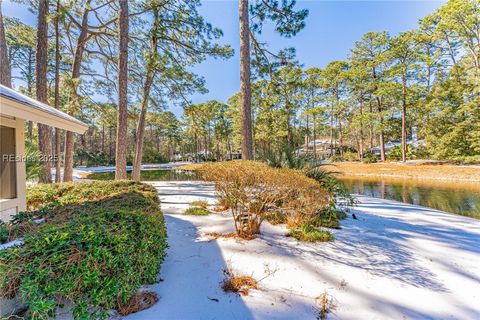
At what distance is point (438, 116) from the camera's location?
18.0m

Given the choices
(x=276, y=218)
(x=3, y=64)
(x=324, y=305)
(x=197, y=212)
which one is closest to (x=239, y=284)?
(x=324, y=305)

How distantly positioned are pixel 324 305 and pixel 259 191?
1533 millimetres

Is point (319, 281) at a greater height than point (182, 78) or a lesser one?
lesser

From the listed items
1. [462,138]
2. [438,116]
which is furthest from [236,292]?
[438,116]

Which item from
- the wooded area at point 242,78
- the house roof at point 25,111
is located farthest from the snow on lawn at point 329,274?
the wooded area at point 242,78

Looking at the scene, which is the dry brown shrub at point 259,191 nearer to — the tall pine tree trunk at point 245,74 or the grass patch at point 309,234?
the grass patch at point 309,234

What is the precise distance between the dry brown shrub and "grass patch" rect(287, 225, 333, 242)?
0.20m

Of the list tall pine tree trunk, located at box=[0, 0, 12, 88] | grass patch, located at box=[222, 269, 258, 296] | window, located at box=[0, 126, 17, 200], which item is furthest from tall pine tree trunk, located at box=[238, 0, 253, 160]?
tall pine tree trunk, located at box=[0, 0, 12, 88]

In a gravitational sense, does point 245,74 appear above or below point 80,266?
above

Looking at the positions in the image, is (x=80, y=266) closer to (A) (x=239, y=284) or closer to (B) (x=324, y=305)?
(A) (x=239, y=284)

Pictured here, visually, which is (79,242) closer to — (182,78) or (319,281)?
(319,281)

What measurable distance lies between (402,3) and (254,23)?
5.89 meters

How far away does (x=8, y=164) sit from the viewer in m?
3.40

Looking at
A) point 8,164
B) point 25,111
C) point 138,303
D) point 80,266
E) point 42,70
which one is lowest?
point 138,303
